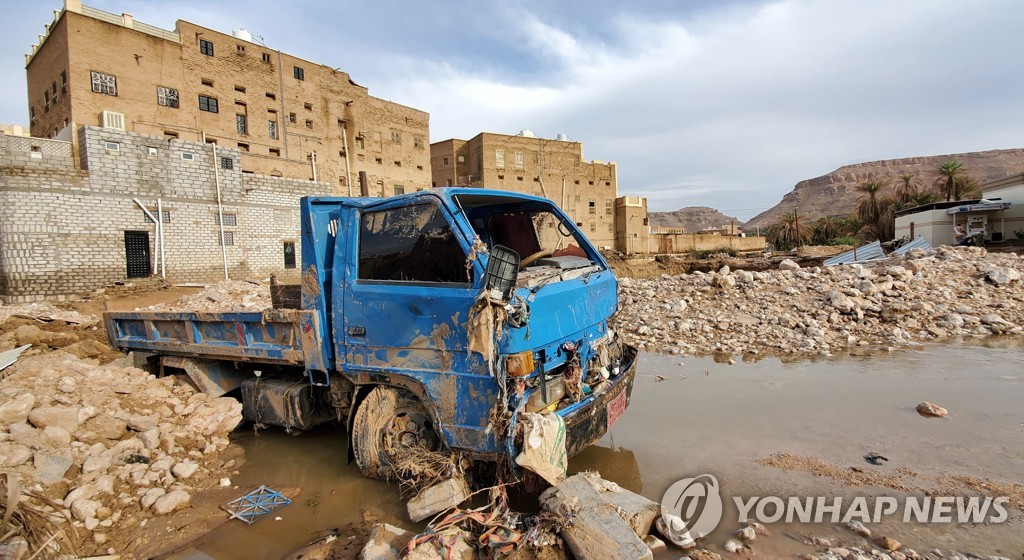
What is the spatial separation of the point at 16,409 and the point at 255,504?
2119 millimetres

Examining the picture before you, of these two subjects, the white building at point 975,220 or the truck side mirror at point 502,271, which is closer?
the truck side mirror at point 502,271

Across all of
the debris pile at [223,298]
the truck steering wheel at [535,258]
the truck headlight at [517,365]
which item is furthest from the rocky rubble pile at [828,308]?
the debris pile at [223,298]

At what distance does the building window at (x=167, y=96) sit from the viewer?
24067 millimetres

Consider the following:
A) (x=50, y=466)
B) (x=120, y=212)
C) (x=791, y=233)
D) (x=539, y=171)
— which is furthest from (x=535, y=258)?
(x=791, y=233)

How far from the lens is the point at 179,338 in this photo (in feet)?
15.1

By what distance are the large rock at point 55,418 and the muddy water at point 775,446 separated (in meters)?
1.28

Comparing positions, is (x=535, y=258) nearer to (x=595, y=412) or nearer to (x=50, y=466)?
(x=595, y=412)

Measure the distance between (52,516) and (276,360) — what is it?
151 cm

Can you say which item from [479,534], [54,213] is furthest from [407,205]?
[54,213]

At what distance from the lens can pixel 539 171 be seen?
1622 inches

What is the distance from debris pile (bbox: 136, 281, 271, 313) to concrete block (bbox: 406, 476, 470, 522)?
1219 centimetres

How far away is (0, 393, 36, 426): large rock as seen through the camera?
353cm

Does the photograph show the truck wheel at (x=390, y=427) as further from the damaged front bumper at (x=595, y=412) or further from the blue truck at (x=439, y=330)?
the damaged front bumper at (x=595, y=412)

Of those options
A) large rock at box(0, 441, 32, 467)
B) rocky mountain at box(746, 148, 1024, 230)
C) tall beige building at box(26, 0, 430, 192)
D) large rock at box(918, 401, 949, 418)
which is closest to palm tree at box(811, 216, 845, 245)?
tall beige building at box(26, 0, 430, 192)
